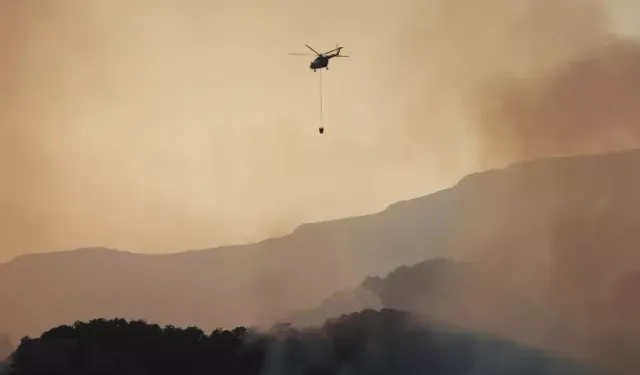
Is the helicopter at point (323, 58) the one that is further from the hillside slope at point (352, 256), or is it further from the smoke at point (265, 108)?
the hillside slope at point (352, 256)

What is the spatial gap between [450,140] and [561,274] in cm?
62

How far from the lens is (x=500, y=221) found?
2.34m

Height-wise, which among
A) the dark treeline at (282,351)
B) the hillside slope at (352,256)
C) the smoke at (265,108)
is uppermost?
the smoke at (265,108)

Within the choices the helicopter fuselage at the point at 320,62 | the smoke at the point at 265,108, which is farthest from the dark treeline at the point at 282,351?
the helicopter fuselage at the point at 320,62

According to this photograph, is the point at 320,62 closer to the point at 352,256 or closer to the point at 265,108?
the point at 265,108

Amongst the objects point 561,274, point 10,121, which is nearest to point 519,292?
point 561,274

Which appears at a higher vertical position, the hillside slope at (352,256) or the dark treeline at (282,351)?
the hillside slope at (352,256)

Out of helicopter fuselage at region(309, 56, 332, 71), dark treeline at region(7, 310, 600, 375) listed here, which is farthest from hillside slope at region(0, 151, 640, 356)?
helicopter fuselage at region(309, 56, 332, 71)

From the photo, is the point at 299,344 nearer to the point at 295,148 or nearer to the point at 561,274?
the point at 295,148

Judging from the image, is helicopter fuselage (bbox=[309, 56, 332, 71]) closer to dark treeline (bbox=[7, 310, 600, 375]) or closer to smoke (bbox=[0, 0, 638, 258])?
smoke (bbox=[0, 0, 638, 258])

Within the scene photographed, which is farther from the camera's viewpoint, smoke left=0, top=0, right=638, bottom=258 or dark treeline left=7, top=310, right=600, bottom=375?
smoke left=0, top=0, right=638, bottom=258

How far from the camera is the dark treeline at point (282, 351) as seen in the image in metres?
2.25

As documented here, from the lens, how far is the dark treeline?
2250 mm

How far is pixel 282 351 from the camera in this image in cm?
229
